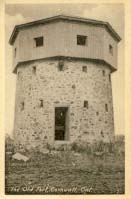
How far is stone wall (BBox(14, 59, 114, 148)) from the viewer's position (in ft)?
4.44

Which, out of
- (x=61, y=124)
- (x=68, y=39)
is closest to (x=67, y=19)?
(x=68, y=39)

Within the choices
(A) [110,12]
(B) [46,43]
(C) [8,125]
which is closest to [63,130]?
(C) [8,125]

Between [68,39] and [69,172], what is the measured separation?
53 centimetres

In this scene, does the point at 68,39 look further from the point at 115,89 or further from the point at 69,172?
the point at 69,172

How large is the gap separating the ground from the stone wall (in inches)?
2.9

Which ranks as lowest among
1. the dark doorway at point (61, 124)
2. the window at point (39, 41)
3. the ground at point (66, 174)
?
the ground at point (66, 174)

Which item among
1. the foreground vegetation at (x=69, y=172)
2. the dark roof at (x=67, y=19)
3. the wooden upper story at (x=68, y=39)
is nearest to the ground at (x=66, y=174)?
the foreground vegetation at (x=69, y=172)

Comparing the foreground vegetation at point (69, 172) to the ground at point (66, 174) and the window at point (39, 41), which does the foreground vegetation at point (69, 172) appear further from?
the window at point (39, 41)

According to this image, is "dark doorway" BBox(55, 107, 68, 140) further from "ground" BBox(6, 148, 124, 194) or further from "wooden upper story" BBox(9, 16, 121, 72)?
"wooden upper story" BBox(9, 16, 121, 72)

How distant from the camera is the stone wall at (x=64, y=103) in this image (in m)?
1.35

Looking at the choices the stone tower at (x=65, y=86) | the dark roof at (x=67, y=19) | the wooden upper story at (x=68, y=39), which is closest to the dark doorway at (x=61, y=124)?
the stone tower at (x=65, y=86)

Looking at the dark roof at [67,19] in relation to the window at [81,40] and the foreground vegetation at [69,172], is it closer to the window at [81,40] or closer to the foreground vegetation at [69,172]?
the window at [81,40]

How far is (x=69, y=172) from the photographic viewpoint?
4.39 ft

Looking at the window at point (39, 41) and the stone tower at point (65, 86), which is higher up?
the window at point (39, 41)
